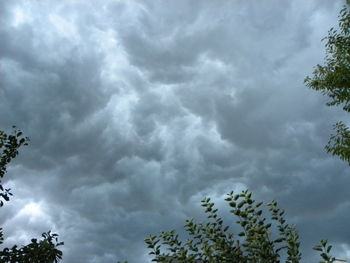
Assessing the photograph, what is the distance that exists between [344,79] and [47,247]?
11.7 meters

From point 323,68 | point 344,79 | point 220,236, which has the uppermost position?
point 323,68

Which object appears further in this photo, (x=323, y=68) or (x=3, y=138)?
(x=323, y=68)

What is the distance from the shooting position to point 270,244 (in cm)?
456

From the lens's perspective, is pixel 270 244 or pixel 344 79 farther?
pixel 344 79

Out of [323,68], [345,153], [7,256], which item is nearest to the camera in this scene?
[7,256]

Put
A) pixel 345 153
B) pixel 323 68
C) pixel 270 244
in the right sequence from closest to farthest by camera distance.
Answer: pixel 270 244, pixel 345 153, pixel 323 68

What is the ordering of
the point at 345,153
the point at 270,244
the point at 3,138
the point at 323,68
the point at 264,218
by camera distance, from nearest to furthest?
the point at 270,244 < the point at 264,218 < the point at 3,138 < the point at 345,153 < the point at 323,68

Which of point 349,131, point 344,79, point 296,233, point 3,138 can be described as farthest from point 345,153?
point 3,138

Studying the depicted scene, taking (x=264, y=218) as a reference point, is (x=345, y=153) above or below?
above

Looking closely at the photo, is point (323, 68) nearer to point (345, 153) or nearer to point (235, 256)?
point (345, 153)

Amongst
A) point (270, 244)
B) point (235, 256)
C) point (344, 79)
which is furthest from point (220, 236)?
point (344, 79)

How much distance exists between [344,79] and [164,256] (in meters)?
12.0

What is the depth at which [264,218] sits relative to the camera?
4.87 metres

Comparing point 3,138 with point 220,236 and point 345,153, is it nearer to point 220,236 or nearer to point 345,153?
point 220,236
